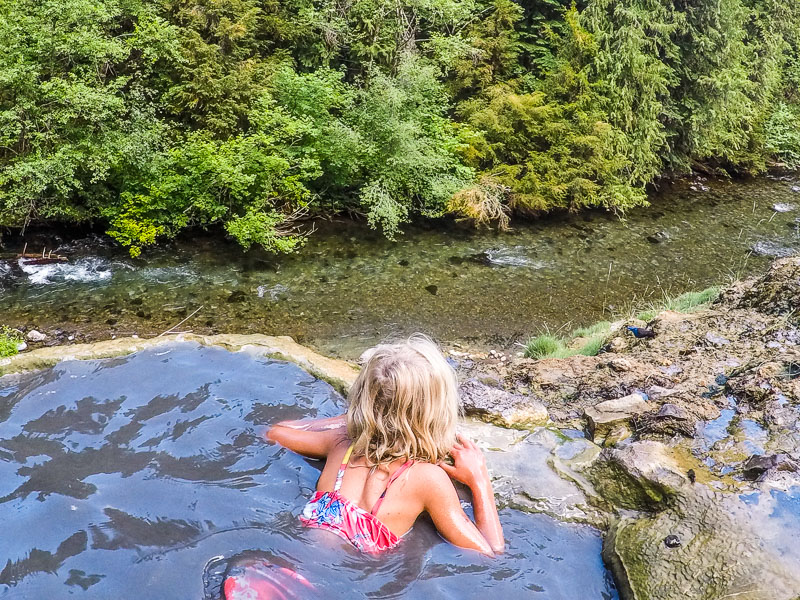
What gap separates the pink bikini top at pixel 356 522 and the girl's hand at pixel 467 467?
12.9 inches

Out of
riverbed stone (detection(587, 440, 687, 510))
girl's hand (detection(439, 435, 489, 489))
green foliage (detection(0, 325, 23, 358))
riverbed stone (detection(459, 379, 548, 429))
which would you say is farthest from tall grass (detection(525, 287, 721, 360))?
green foliage (detection(0, 325, 23, 358))

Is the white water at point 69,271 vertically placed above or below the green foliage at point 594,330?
above

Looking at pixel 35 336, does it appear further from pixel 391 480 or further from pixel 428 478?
pixel 428 478

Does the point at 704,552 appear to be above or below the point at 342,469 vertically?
below

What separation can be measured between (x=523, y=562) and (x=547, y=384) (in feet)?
8.00

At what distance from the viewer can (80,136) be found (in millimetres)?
9500

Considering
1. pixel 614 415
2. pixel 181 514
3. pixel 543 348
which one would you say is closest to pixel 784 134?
pixel 543 348

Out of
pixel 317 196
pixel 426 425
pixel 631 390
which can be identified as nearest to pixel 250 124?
pixel 317 196

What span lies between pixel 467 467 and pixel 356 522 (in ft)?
2.12

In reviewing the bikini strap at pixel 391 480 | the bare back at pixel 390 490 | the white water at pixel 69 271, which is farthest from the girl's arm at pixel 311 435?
the white water at pixel 69 271

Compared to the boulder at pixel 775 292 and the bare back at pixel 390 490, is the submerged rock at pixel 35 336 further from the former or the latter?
the boulder at pixel 775 292

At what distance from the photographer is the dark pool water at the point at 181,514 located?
297cm

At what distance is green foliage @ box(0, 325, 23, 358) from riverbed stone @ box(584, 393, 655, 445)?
5816mm

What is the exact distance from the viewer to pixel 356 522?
309 cm
